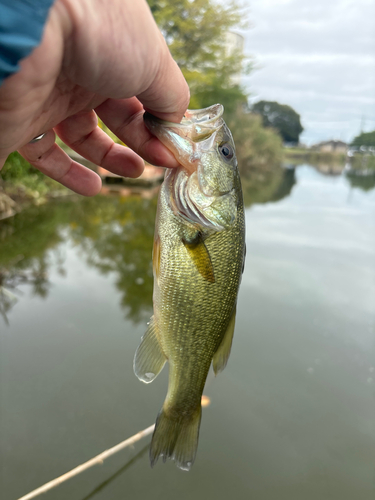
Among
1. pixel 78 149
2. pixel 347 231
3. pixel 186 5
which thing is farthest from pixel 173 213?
pixel 186 5

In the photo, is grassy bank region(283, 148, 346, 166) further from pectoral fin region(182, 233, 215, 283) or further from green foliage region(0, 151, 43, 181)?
pectoral fin region(182, 233, 215, 283)

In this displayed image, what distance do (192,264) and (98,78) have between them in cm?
66

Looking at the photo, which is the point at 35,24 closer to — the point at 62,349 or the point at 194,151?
the point at 194,151

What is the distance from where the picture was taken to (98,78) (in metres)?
0.93

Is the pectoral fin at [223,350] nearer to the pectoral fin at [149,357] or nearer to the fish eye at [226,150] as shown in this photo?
the pectoral fin at [149,357]

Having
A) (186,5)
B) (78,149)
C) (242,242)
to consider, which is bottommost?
(242,242)

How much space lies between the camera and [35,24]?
0.66 m

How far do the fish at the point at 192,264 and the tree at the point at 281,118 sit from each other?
66.0 m

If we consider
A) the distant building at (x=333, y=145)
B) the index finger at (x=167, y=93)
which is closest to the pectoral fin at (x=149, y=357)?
the index finger at (x=167, y=93)

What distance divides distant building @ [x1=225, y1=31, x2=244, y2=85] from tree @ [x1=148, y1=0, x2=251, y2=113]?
0.71 meters

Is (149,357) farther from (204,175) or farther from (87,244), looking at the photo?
(87,244)

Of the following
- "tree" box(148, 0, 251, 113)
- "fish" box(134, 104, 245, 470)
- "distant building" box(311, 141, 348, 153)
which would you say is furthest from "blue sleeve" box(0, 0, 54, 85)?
"distant building" box(311, 141, 348, 153)

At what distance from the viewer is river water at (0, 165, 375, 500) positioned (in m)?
2.67

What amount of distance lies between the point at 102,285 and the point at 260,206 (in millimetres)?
8153
